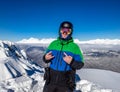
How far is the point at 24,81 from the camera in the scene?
35.7 ft

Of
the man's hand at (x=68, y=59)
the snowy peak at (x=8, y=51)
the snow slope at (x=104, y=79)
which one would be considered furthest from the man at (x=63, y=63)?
the snowy peak at (x=8, y=51)

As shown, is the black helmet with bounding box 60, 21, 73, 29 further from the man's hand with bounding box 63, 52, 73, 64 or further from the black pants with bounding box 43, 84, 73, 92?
the black pants with bounding box 43, 84, 73, 92

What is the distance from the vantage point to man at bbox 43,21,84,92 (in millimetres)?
4273

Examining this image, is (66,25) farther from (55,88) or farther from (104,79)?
(104,79)

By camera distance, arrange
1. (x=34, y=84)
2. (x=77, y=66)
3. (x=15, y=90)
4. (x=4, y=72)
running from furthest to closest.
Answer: (x=4, y=72), (x=34, y=84), (x=15, y=90), (x=77, y=66)

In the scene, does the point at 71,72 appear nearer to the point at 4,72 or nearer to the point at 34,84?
the point at 34,84

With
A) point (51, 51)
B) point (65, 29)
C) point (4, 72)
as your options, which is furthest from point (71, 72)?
point (4, 72)

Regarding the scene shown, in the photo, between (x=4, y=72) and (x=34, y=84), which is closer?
(x=34, y=84)

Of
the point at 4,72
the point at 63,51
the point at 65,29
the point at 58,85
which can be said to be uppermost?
the point at 65,29

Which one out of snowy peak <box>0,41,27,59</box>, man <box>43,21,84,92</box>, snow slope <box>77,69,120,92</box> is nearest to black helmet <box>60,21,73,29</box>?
man <box>43,21,84,92</box>

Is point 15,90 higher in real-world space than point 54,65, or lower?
lower

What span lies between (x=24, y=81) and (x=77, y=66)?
7083 mm

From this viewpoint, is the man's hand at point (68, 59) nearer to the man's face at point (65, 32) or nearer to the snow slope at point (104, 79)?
the man's face at point (65, 32)

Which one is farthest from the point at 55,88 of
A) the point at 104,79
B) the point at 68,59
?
the point at 104,79
